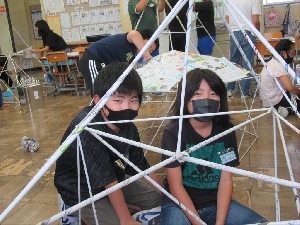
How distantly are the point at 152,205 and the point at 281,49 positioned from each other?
6.47 ft

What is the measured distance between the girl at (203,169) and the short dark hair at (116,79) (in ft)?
0.57

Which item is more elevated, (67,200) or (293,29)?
(293,29)

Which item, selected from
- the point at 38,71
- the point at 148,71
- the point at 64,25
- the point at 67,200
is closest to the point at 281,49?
the point at 148,71

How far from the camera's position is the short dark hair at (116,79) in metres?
1.07

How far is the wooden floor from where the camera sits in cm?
158

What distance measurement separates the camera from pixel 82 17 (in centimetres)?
625

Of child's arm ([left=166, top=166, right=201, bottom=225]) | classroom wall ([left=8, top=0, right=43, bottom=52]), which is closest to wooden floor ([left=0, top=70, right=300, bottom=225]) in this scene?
child's arm ([left=166, top=166, right=201, bottom=225])

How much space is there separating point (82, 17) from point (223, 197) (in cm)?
580

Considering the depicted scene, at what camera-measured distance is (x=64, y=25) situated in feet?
20.9

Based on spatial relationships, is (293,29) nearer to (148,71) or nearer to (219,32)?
(219,32)

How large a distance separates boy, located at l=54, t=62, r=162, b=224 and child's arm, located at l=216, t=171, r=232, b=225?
1.06 feet

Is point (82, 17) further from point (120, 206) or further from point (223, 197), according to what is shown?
point (223, 197)

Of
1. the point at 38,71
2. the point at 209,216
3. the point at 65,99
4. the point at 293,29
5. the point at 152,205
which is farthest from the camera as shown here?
the point at 38,71

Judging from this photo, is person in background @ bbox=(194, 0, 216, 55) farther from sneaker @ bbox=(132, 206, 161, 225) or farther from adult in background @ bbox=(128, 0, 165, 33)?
sneaker @ bbox=(132, 206, 161, 225)
